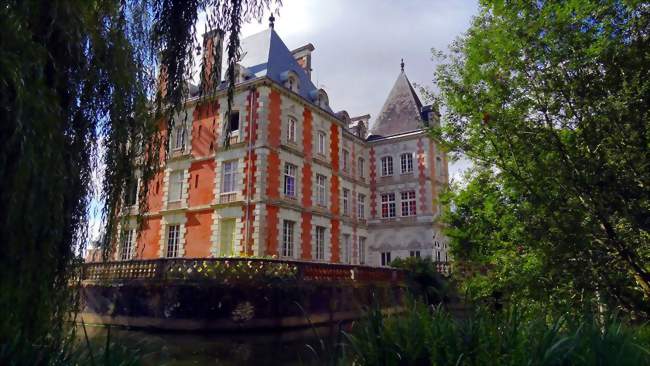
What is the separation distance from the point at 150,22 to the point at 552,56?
5.73 meters

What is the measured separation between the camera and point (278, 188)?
18500 millimetres

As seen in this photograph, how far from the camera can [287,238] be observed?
18.8 meters

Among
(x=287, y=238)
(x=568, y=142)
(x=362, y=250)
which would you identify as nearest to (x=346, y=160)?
(x=362, y=250)

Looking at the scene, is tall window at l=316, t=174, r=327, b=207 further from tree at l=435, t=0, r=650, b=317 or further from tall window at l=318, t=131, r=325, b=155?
tree at l=435, t=0, r=650, b=317

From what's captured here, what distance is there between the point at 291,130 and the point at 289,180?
239cm

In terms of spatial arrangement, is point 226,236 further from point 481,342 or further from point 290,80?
point 481,342

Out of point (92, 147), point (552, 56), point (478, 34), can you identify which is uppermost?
point (478, 34)

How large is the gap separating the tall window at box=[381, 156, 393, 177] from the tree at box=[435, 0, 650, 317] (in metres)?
19.1

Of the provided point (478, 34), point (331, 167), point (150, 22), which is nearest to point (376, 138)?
point (331, 167)

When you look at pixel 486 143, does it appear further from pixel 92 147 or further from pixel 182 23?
pixel 92 147

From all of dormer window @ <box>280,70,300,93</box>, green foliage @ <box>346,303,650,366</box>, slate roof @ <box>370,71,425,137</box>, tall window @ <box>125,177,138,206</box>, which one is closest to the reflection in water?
tall window @ <box>125,177,138,206</box>

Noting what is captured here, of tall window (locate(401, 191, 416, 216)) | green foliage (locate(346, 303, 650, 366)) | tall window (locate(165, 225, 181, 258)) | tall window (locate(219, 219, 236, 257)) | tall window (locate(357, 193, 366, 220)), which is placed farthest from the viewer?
tall window (locate(357, 193, 366, 220))

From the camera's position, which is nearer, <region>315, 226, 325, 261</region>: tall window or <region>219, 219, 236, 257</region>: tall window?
<region>219, 219, 236, 257</region>: tall window

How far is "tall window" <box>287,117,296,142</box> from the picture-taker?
19.9m
